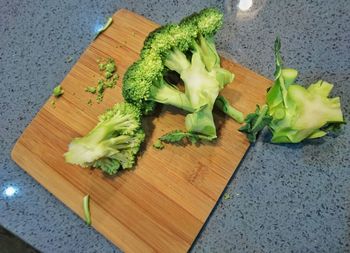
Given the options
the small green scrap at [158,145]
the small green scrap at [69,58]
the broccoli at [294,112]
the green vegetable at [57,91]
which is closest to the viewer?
the broccoli at [294,112]

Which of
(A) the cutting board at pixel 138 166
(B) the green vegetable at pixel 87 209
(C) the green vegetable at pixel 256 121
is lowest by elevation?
(B) the green vegetable at pixel 87 209

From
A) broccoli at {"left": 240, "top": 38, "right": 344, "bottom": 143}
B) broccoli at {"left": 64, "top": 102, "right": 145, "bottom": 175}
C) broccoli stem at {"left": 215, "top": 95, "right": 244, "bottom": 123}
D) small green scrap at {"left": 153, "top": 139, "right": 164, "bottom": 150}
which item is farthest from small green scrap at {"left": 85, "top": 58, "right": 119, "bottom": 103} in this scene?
broccoli at {"left": 240, "top": 38, "right": 344, "bottom": 143}

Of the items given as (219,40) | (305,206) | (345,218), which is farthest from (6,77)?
(345,218)

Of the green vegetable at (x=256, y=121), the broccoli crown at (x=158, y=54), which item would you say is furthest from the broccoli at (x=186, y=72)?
the green vegetable at (x=256, y=121)

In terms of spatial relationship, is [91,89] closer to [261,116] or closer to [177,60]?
[177,60]

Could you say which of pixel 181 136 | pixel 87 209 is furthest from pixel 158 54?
pixel 87 209

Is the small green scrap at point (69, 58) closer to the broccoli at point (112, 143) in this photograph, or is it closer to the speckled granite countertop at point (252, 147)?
the speckled granite countertop at point (252, 147)
